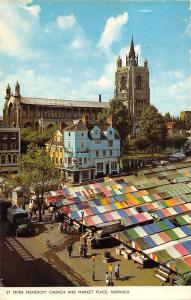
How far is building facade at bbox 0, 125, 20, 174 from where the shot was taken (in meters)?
22.3

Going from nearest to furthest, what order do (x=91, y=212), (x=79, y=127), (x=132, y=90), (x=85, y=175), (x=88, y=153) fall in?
(x=91, y=212) → (x=85, y=175) → (x=79, y=127) → (x=88, y=153) → (x=132, y=90)

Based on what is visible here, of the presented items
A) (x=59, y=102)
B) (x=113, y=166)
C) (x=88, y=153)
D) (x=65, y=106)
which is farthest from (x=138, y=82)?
(x=88, y=153)

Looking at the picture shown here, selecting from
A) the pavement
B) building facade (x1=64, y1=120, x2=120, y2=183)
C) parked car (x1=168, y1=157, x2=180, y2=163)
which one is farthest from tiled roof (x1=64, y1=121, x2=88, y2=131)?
the pavement

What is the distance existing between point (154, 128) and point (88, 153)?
10759 millimetres

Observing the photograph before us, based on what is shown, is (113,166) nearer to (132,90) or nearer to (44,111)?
(132,90)

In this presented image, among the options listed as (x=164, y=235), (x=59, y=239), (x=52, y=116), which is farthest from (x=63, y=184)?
(x=52, y=116)

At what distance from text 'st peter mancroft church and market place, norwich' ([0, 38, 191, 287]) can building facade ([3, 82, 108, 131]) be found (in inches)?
84.6

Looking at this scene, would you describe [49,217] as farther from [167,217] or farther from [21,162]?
[167,217]

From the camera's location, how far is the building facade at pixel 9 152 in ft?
73.3

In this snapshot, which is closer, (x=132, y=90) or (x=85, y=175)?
(x=85, y=175)

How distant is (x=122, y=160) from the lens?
29.6 metres

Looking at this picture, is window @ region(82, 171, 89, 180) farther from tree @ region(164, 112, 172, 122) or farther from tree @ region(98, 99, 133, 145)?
tree @ region(98, 99, 133, 145)

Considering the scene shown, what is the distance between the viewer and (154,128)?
35812mm
